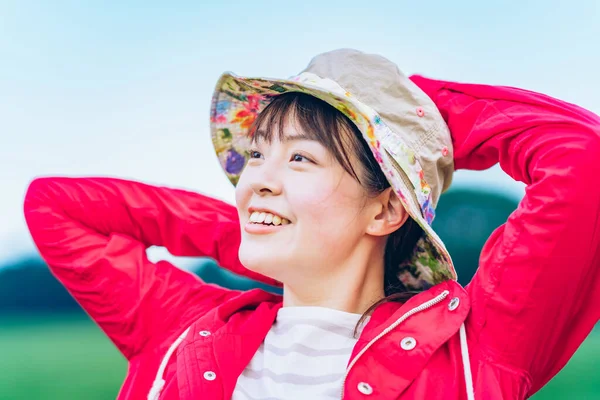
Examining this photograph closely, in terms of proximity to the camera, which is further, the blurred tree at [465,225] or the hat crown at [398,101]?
the blurred tree at [465,225]

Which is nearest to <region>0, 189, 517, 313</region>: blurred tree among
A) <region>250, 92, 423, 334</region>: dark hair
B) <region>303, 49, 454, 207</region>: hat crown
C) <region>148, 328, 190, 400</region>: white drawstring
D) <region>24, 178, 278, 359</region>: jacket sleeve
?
<region>24, 178, 278, 359</region>: jacket sleeve

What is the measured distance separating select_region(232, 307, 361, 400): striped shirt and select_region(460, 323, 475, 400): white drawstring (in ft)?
0.67

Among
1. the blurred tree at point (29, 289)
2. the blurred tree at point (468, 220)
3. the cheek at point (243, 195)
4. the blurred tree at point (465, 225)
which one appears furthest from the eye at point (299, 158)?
the blurred tree at point (29, 289)

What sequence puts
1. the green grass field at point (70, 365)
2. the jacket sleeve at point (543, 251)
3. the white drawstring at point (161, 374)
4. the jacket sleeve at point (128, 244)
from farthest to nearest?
the green grass field at point (70, 365), the jacket sleeve at point (128, 244), the white drawstring at point (161, 374), the jacket sleeve at point (543, 251)

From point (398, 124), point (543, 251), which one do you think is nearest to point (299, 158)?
point (398, 124)

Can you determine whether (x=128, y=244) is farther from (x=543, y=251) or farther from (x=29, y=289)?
(x=29, y=289)

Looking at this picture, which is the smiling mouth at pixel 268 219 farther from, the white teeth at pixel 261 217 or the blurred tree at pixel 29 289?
the blurred tree at pixel 29 289

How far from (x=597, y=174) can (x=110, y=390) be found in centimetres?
222

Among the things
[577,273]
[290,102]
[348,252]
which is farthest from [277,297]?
[577,273]

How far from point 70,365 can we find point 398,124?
7.16 feet

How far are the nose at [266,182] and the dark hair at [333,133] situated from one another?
8 cm

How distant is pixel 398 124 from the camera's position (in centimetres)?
124

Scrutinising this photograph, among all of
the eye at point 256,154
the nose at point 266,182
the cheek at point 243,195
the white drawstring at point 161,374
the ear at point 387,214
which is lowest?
the white drawstring at point 161,374

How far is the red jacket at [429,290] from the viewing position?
3.42 feet
